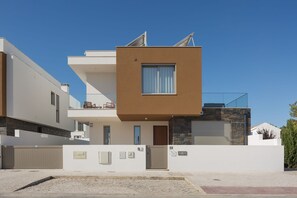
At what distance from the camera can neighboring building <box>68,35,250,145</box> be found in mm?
18562

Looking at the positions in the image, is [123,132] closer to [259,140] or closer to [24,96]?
[24,96]

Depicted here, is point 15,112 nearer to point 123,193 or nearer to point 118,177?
point 118,177

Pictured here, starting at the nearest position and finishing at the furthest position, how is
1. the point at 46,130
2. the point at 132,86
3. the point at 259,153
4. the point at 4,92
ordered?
1. the point at 259,153
2. the point at 132,86
3. the point at 4,92
4. the point at 46,130

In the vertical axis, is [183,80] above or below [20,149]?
above

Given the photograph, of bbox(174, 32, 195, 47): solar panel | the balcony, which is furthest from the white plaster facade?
bbox(174, 32, 195, 47): solar panel

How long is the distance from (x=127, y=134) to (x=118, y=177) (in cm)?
807

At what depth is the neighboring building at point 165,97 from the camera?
60.9 feet

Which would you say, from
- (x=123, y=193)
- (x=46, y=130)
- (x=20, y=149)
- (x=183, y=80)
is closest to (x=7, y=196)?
(x=123, y=193)

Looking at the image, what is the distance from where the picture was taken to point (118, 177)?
47.9 feet

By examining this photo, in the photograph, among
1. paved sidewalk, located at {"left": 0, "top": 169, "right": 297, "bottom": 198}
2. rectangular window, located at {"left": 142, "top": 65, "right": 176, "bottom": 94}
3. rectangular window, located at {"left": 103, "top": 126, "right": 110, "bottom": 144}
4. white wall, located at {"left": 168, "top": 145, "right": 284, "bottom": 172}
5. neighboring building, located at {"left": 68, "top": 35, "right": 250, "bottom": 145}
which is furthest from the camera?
rectangular window, located at {"left": 103, "top": 126, "right": 110, "bottom": 144}

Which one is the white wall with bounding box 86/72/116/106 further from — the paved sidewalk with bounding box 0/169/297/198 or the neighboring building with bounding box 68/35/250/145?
the paved sidewalk with bounding box 0/169/297/198

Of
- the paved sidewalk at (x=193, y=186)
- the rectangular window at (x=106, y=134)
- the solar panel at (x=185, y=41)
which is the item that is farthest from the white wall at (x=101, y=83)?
the paved sidewalk at (x=193, y=186)

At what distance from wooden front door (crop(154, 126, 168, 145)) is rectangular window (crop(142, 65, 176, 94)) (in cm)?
457

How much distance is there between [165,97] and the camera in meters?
18.7
